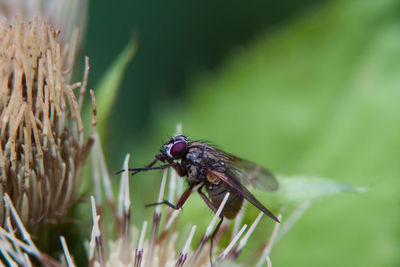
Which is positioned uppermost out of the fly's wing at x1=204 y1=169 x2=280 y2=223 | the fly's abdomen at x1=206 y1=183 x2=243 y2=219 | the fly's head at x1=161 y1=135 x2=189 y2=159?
the fly's head at x1=161 y1=135 x2=189 y2=159

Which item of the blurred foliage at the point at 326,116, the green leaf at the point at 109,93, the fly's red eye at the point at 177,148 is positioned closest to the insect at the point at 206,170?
the fly's red eye at the point at 177,148

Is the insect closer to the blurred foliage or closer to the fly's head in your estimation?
the fly's head

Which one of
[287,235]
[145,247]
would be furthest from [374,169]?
[145,247]

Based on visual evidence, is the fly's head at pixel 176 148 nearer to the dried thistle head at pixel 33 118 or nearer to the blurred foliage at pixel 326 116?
the dried thistle head at pixel 33 118

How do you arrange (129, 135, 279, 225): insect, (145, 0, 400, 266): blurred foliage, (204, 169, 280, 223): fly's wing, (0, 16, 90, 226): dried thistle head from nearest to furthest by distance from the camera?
1. (0, 16, 90, 226): dried thistle head
2. (204, 169, 280, 223): fly's wing
3. (129, 135, 279, 225): insect
4. (145, 0, 400, 266): blurred foliage

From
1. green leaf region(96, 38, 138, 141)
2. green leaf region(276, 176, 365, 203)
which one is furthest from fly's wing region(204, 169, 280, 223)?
green leaf region(96, 38, 138, 141)

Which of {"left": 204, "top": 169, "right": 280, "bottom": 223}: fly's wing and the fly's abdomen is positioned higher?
{"left": 204, "top": 169, "right": 280, "bottom": 223}: fly's wing

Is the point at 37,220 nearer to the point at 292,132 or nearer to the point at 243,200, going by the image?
the point at 243,200
